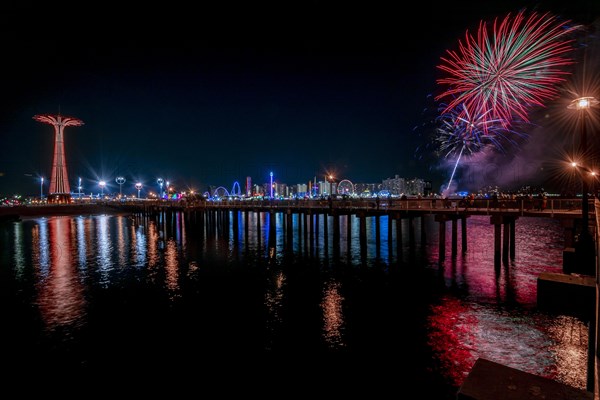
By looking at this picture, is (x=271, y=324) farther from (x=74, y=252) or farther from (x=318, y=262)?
(x=74, y=252)

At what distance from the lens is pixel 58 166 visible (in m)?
115

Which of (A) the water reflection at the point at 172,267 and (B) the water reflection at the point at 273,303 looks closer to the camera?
(B) the water reflection at the point at 273,303

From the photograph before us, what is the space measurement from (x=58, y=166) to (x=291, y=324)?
127270 millimetres

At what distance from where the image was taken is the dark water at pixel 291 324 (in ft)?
37.5

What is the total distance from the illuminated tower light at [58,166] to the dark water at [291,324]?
98965 mm

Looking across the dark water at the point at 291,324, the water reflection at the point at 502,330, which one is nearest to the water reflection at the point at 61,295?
the dark water at the point at 291,324

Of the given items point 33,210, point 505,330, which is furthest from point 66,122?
point 505,330

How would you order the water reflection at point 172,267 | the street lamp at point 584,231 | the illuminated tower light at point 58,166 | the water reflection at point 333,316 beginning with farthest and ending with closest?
the illuminated tower light at point 58,166 → the water reflection at point 172,267 → the street lamp at point 584,231 → the water reflection at point 333,316

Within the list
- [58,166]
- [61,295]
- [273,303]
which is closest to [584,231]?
[273,303]

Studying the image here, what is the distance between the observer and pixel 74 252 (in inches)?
1380

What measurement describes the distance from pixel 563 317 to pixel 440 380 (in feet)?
26.1

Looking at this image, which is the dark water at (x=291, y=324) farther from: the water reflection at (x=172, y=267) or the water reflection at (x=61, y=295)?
the water reflection at (x=172, y=267)

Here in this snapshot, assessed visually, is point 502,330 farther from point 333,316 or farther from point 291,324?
point 291,324

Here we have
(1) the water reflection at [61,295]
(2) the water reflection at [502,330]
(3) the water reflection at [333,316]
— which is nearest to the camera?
(2) the water reflection at [502,330]
